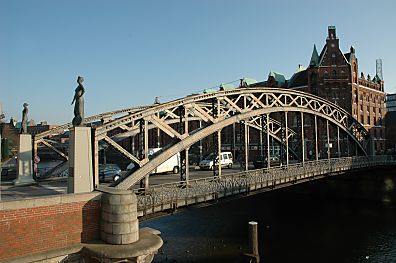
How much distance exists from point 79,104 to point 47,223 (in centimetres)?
462

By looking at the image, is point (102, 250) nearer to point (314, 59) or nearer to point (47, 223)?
point (47, 223)

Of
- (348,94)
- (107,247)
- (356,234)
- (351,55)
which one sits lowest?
(356,234)

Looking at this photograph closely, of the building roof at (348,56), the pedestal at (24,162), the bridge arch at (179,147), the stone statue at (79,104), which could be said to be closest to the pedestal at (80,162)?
the stone statue at (79,104)

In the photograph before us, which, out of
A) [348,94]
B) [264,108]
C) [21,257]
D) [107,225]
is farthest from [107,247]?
[348,94]

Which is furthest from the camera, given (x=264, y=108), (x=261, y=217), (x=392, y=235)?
(x=261, y=217)

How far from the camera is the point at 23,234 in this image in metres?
9.23

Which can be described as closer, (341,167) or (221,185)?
(221,185)

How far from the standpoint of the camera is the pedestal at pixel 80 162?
1169 cm

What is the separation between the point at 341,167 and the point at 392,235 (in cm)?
729

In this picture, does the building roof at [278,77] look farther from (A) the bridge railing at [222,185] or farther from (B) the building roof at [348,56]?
(A) the bridge railing at [222,185]

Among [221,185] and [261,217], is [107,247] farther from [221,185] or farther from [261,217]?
[261,217]

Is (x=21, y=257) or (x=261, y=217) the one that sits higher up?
(x=21, y=257)

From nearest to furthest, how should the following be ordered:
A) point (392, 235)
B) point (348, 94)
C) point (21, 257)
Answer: point (21, 257) → point (392, 235) → point (348, 94)

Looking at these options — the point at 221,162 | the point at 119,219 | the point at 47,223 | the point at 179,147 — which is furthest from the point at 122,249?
the point at 221,162
